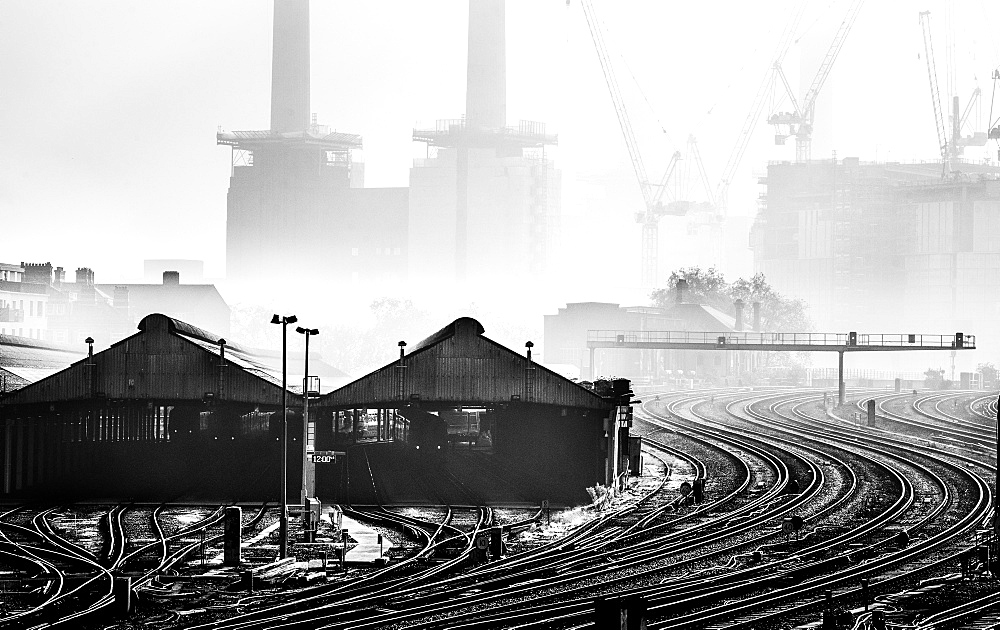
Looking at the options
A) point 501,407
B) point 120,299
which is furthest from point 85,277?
point 501,407

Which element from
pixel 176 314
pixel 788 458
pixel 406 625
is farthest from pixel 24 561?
pixel 176 314

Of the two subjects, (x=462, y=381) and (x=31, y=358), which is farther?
(x=31, y=358)

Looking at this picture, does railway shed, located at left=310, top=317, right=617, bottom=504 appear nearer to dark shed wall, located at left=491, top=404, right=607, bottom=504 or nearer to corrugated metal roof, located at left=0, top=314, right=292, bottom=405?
dark shed wall, located at left=491, top=404, right=607, bottom=504

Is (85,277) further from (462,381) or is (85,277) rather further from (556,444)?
(556,444)

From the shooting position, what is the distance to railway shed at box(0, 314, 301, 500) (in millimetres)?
50156

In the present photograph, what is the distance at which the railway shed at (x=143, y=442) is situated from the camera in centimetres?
5016

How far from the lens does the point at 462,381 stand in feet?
167

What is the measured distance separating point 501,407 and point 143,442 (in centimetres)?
1426

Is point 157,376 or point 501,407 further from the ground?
point 157,376

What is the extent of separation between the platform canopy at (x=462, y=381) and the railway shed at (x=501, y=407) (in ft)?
0.12

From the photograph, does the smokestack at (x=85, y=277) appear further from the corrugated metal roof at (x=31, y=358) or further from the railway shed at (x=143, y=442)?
the railway shed at (x=143, y=442)

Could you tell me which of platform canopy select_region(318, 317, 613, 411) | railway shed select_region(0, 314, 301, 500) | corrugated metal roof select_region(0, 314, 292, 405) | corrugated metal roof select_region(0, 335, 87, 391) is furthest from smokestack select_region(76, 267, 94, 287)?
platform canopy select_region(318, 317, 613, 411)

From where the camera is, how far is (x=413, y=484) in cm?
5391

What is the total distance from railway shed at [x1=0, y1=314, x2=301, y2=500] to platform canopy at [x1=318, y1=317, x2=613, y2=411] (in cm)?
321
